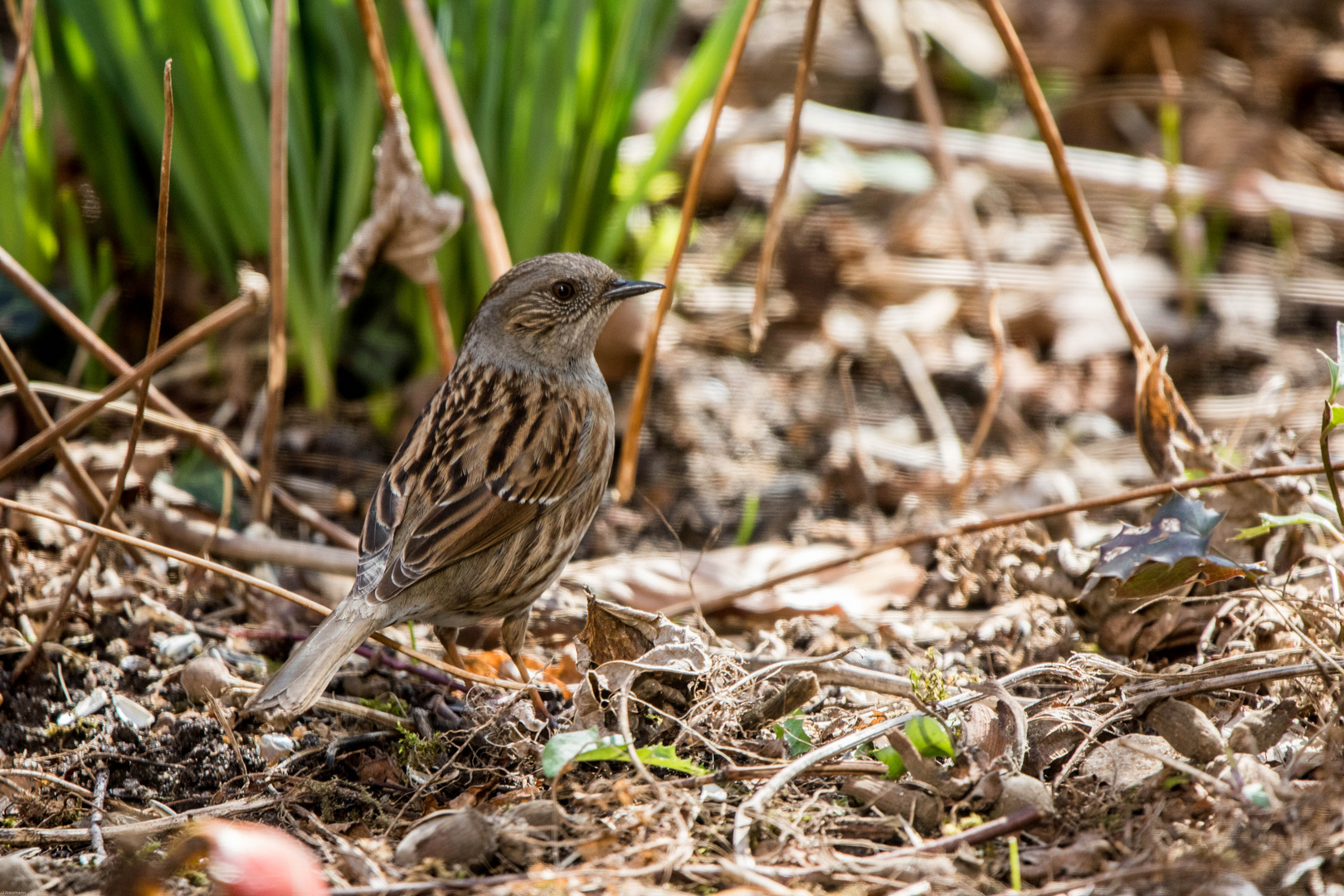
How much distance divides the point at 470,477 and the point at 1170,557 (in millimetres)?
1907

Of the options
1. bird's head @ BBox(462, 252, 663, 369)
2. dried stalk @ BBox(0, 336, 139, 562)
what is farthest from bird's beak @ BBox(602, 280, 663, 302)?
dried stalk @ BBox(0, 336, 139, 562)

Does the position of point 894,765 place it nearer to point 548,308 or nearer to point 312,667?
point 312,667

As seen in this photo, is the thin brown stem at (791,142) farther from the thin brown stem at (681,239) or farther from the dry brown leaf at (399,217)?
the dry brown leaf at (399,217)

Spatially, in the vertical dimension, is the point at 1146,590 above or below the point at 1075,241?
above

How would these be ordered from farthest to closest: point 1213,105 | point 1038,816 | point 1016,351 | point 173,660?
point 1213,105 < point 1016,351 < point 173,660 < point 1038,816

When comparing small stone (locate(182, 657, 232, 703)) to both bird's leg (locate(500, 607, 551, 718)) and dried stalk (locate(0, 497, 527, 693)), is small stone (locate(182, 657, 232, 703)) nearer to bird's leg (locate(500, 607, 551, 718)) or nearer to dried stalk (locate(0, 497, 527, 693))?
dried stalk (locate(0, 497, 527, 693))

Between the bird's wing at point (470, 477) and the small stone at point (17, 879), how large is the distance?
1.05 meters

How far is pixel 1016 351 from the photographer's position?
6.14 metres

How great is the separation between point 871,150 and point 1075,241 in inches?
46.7

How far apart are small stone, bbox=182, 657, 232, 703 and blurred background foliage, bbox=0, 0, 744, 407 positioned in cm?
165

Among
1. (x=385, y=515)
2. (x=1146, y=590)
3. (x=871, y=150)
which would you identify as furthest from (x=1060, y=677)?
(x=871, y=150)

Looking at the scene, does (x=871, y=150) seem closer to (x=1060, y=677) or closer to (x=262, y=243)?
(x=262, y=243)

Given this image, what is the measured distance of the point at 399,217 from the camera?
13.4ft

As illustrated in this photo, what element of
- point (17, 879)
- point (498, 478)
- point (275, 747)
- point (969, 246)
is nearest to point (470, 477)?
point (498, 478)
